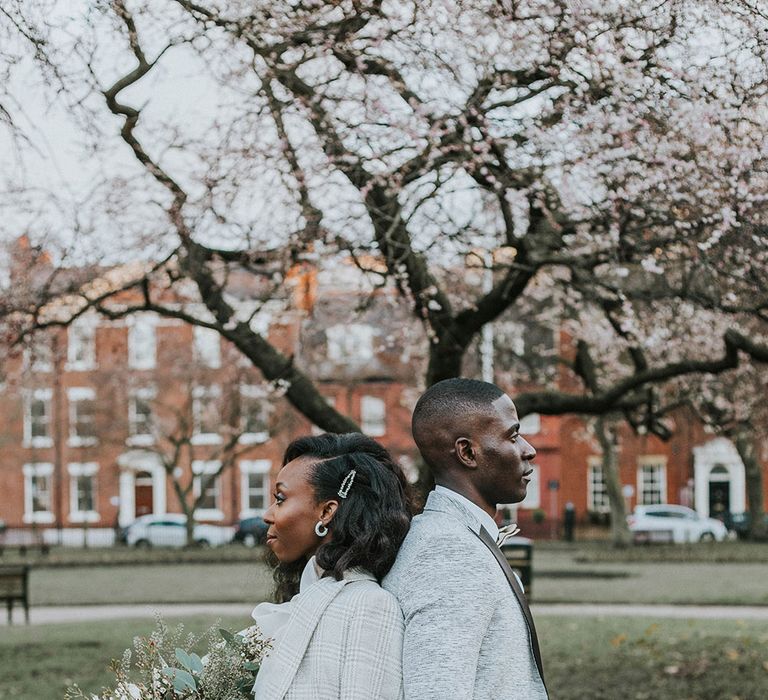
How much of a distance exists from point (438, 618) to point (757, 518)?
3758 centimetres

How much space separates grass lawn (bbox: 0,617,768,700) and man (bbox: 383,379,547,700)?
6.93 meters

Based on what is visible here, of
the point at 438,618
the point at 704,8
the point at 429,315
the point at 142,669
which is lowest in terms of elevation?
the point at 142,669

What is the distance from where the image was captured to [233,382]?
1313 inches

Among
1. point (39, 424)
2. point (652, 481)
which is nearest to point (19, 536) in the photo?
point (39, 424)

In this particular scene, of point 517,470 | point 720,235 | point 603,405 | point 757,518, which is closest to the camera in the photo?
point 517,470

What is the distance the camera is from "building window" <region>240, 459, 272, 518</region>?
1935 inches

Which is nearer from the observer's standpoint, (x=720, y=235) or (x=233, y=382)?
(x=720, y=235)

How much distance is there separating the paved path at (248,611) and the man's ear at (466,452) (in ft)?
43.5

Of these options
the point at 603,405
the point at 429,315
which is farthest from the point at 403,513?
the point at 603,405

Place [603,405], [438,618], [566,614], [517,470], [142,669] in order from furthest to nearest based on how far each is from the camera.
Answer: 1. [566,614]
2. [603,405]
3. [142,669]
4. [517,470]
5. [438,618]

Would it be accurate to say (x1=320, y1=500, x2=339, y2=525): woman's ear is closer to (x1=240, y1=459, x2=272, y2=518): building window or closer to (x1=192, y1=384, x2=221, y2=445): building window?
(x1=192, y1=384, x2=221, y2=445): building window

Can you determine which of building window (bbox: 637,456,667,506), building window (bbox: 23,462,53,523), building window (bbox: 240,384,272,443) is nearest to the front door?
building window (bbox: 23,462,53,523)

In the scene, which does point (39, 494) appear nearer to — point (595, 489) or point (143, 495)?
point (143, 495)

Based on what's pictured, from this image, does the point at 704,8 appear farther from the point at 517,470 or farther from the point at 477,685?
the point at 477,685
